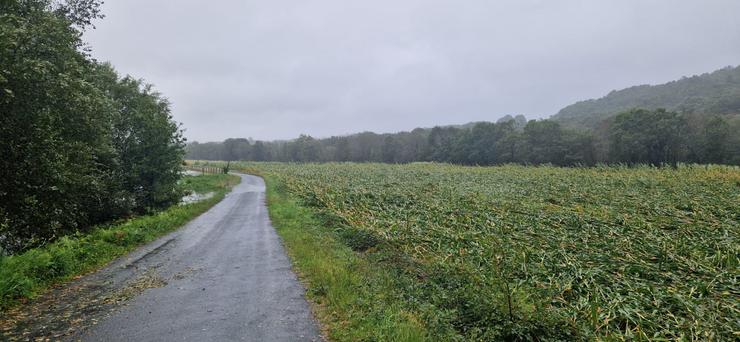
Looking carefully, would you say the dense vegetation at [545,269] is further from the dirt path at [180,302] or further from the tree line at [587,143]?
the tree line at [587,143]

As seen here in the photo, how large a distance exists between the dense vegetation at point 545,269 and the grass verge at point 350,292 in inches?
1.6

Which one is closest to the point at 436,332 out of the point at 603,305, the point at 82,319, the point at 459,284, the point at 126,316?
the point at 459,284

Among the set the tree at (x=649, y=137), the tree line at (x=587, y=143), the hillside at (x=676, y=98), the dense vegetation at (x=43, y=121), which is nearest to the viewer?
the dense vegetation at (x=43, y=121)

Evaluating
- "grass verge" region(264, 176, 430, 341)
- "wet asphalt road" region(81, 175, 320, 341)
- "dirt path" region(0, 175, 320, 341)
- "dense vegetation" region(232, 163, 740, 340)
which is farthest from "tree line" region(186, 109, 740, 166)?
"grass verge" region(264, 176, 430, 341)

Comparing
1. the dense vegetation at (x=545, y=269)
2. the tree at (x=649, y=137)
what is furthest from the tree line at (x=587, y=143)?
the dense vegetation at (x=545, y=269)

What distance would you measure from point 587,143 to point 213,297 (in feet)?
222

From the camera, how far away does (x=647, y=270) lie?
7988 mm

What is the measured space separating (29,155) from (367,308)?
1082 cm

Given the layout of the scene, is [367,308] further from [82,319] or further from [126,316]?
[82,319]

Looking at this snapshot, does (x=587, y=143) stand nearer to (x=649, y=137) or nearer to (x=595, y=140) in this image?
(x=595, y=140)

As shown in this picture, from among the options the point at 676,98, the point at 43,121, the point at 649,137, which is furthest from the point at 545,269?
the point at 676,98

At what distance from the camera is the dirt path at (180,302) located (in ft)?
21.1

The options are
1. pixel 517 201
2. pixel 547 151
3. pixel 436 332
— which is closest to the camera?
pixel 436 332

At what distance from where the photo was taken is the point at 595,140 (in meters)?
64.4
